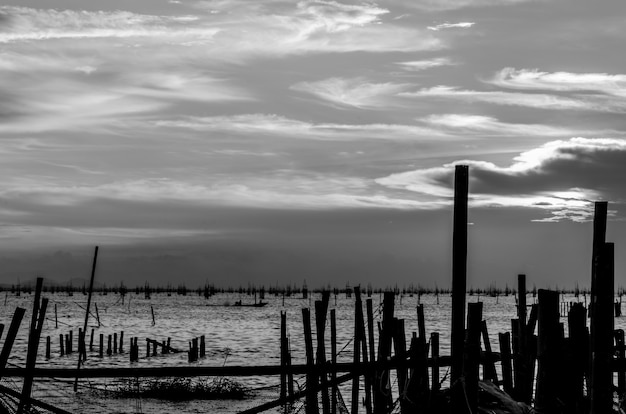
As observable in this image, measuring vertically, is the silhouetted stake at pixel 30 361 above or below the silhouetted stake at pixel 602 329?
below

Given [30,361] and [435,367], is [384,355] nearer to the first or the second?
[435,367]

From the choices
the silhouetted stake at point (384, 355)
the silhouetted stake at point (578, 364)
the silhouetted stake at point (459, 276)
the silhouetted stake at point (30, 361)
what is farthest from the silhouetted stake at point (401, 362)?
the silhouetted stake at point (30, 361)

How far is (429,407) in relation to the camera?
7.95 meters

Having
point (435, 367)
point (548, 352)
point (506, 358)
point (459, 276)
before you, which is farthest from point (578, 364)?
point (506, 358)

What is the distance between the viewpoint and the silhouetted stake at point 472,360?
7.08 metres

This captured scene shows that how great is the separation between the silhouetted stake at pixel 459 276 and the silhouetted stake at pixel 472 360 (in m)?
0.21

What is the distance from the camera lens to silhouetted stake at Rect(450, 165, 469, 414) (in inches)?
293

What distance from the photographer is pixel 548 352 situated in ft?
24.5

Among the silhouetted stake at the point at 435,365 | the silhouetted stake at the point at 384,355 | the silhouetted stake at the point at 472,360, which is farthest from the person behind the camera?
the silhouetted stake at the point at 384,355

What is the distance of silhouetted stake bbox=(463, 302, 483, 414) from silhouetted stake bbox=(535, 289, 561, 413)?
644mm

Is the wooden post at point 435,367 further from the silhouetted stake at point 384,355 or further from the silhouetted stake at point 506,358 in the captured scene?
the silhouetted stake at point 506,358

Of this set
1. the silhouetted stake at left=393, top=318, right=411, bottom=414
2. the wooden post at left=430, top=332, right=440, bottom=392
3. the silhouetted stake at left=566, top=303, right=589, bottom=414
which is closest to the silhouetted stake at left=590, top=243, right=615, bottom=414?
the silhouetted stake at left=566, top=303, right=589, bottom=414

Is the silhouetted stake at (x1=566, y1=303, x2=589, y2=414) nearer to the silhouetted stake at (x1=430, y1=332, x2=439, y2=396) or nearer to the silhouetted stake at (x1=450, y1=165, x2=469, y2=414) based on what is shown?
the silhouetted stake at (x1=450, y1=165, x2=469, y2=414)

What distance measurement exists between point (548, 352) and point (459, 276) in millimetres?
1052
